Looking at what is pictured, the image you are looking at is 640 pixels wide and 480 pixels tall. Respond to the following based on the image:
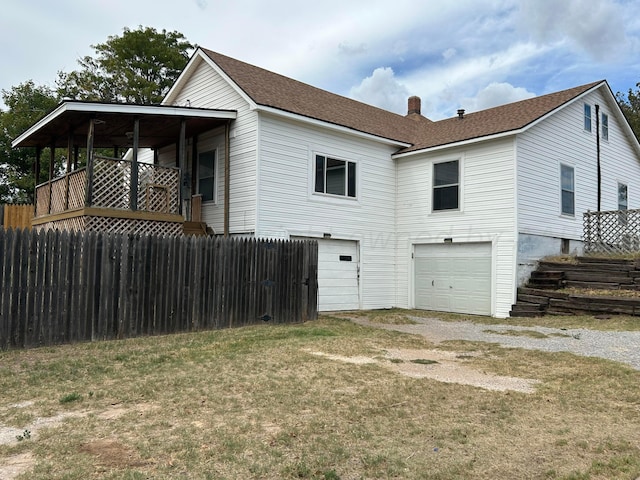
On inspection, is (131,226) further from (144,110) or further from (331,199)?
(331,199)

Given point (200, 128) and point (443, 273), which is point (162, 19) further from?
point (443, 273)

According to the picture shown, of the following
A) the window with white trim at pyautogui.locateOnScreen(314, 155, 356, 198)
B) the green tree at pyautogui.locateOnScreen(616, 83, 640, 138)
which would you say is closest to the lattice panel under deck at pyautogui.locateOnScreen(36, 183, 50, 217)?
the window with white trim at pyautogui.locateOnScreen(314, 155, 356, 198)

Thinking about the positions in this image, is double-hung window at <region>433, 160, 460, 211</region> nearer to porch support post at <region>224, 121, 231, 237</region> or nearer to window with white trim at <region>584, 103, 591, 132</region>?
window with white trim at <region>584, 103, 591, 132</region>

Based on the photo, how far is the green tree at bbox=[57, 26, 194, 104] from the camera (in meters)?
33.0

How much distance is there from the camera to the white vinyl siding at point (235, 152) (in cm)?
1339

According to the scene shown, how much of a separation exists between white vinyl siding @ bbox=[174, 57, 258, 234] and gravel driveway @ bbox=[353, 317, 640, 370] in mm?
4395

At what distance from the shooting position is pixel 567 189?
16578 mm

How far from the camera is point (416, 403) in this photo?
17.0 feet

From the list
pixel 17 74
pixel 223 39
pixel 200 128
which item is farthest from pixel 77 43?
pixel 200 128

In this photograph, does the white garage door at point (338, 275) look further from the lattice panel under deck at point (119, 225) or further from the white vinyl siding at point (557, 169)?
the white vinyl siding at point (557, 169)

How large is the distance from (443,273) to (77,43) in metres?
29.7

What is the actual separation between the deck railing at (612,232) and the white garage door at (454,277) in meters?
5.03

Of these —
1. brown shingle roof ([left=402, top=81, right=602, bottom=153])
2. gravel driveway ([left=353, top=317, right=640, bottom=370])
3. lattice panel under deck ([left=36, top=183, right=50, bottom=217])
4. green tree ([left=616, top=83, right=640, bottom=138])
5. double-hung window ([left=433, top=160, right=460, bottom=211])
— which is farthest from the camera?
green tree ([left=616, top=83, right=640, bottom=138])

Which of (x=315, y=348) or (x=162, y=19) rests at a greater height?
(x=162, y=19)
